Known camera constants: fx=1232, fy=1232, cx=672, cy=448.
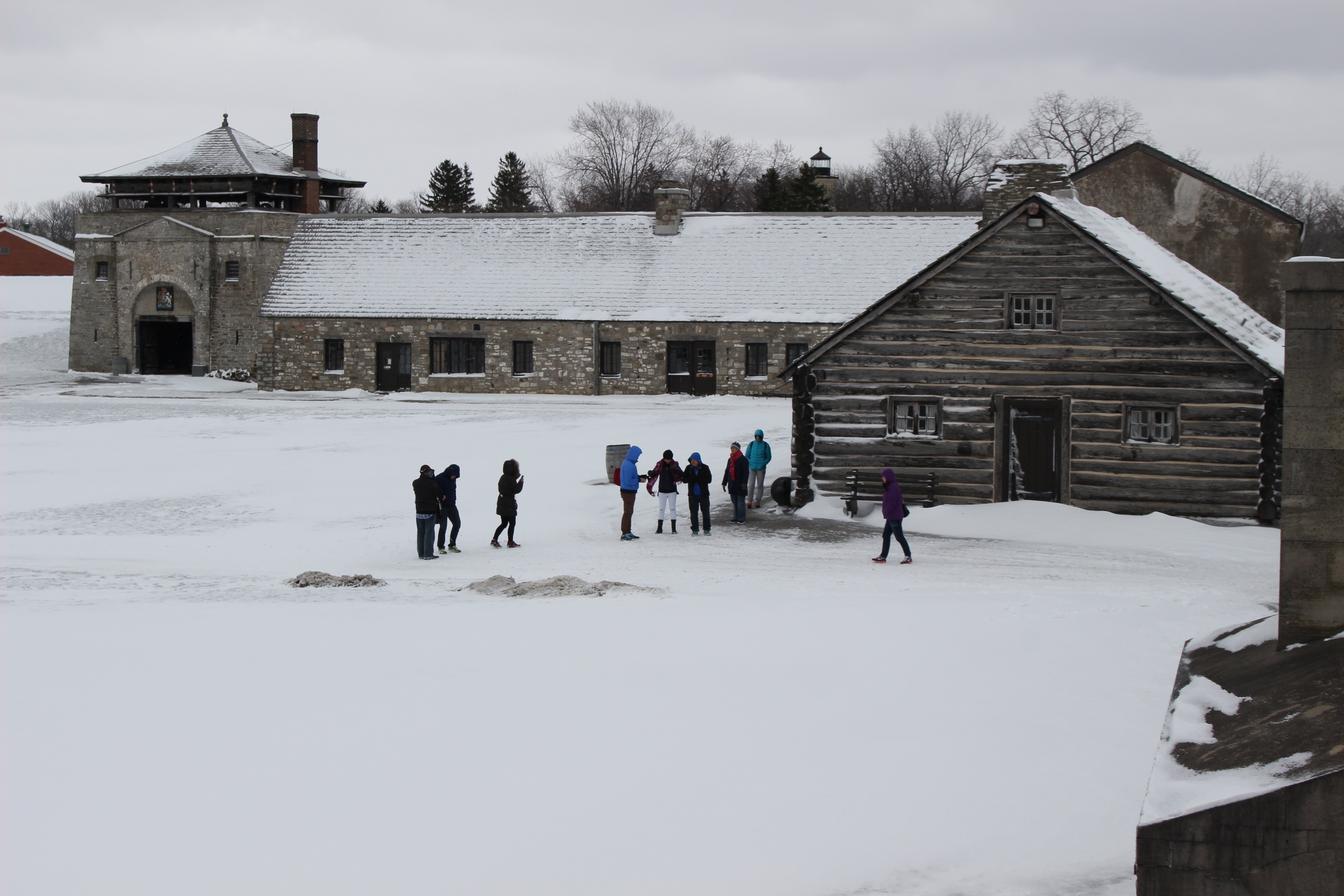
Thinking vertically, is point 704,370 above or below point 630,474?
above

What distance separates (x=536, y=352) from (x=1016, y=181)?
67.8 ft

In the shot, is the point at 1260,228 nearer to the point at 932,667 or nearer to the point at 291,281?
A: the point at 932,667

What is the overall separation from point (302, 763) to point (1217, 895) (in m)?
5.80

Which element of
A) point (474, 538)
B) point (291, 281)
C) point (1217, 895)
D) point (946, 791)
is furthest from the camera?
point (291, 281)

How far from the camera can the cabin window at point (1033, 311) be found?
65.1 feet

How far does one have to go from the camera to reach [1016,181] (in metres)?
23.9

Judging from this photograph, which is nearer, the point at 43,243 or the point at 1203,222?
the point at 1203,222

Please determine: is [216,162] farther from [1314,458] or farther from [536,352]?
[1314,458]

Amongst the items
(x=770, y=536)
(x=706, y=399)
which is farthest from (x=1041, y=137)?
(x=770, y=536)

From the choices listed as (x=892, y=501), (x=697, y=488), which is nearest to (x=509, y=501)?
(x=697, y=488)

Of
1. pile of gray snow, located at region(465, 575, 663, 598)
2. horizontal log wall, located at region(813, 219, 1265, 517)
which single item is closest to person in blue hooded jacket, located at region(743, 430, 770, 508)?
horizontal log wall, located at region(813, 219, 1265, 517)

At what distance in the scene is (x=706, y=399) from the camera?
38.3 m

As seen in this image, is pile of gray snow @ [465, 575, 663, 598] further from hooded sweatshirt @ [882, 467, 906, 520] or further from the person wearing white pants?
the person wearing white pants

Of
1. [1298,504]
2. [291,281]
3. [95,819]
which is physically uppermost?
[291,281]
